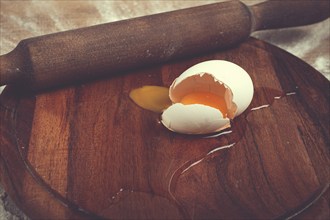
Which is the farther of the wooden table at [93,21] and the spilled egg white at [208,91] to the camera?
the wooden table at [93,21]

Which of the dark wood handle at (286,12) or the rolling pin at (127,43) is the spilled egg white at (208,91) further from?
the dark wood handle at (286,12)

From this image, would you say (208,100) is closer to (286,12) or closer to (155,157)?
(155,157)

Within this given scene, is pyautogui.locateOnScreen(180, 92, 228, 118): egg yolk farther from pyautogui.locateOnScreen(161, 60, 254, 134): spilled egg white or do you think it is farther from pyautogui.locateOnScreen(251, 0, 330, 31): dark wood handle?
pyautogui.locateOnScreen(251, 0, 330, 31): dark wood handle

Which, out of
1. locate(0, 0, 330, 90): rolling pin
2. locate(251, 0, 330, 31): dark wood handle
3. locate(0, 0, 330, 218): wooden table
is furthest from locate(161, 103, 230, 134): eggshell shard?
locate(0, 0, 330, 218): wooden table

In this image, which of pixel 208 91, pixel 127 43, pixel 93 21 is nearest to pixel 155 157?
pixel 208 91

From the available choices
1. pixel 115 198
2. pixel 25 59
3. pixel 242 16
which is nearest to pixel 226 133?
pixel 115 198

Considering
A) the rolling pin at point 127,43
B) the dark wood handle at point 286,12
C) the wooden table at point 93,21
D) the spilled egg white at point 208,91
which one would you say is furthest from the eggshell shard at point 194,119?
the wooden table at point 93,21

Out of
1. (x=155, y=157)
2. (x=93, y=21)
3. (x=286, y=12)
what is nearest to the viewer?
(x=155, y=157)
